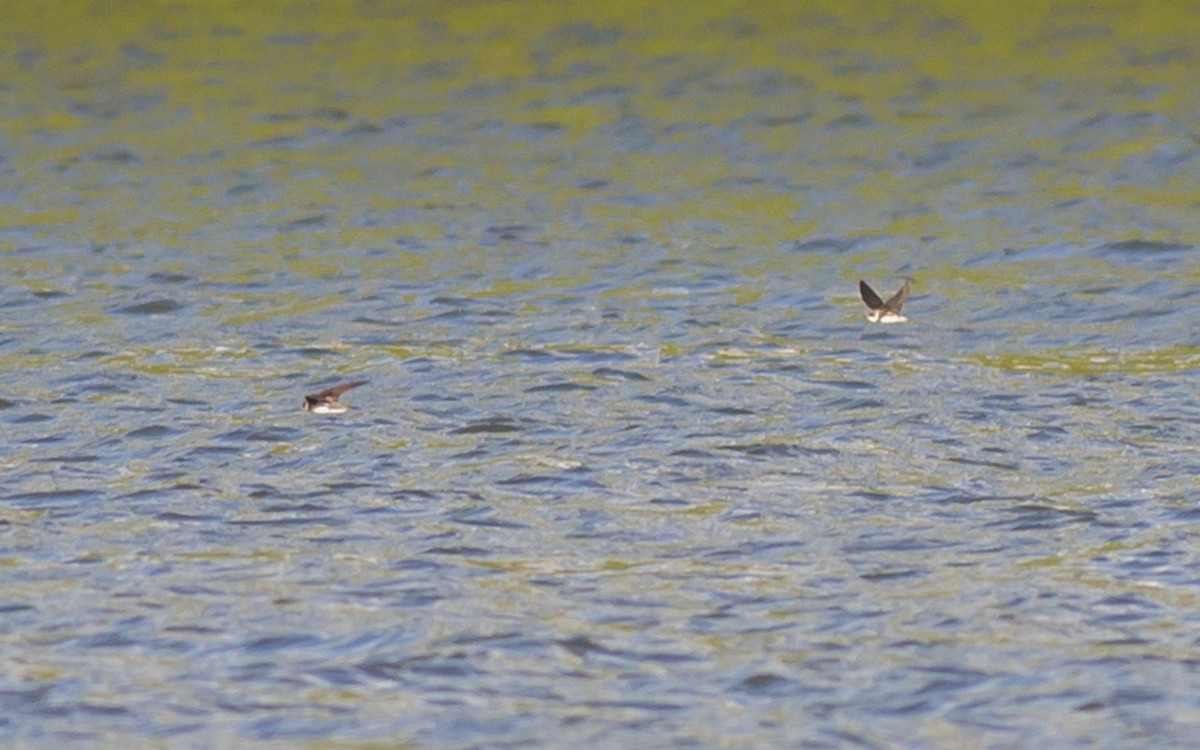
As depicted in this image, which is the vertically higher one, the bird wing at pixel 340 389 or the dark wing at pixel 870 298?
the dark wing at pixel 870 298

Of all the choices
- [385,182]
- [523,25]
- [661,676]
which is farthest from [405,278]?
[523,25]

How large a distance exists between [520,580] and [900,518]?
2.09 meters

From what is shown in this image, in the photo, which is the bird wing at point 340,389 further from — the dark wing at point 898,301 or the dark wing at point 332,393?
the dark wing at point 898,301

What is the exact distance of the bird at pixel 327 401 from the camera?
13258 millimetres

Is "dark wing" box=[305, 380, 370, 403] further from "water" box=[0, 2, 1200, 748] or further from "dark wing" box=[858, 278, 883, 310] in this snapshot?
"dark wing" box=[858, 278, 883, 310]

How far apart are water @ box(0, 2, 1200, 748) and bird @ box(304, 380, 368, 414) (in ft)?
0.41

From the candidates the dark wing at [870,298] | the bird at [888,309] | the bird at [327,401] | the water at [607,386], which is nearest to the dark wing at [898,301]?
the bird at [888,309]

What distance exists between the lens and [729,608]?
9.89m

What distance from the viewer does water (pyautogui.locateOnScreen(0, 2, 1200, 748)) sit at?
359 inches

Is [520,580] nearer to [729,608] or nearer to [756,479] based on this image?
[729,608]

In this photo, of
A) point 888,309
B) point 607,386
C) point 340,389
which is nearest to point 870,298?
point 888,309

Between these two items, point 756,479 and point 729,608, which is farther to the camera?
point 756,479

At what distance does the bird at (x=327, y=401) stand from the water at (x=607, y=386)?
0.12 metres

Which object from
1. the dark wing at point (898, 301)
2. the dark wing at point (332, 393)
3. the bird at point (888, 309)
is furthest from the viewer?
the dark wing at point (898, 301)
